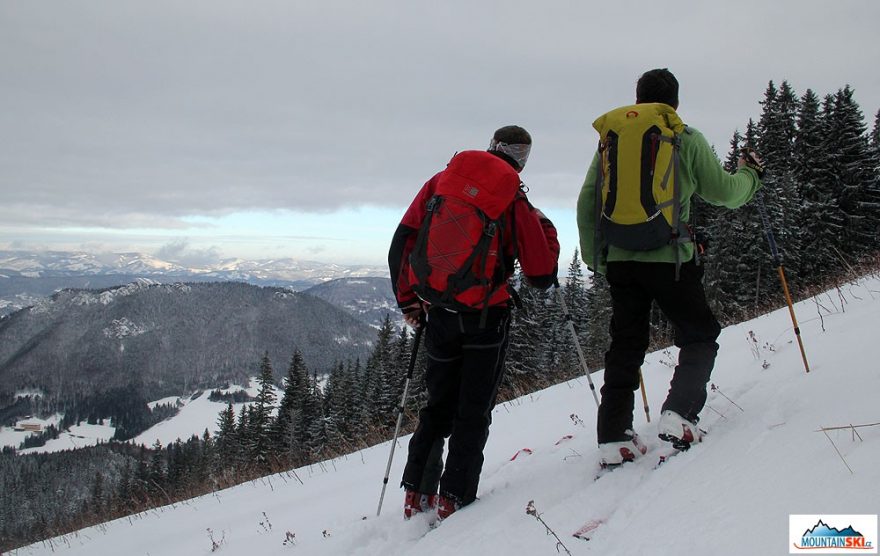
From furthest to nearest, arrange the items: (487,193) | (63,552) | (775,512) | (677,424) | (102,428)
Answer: (102,428) → (63,552) → (487,193) → (677,424) → (775,512)

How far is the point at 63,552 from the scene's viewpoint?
7746 millimetres

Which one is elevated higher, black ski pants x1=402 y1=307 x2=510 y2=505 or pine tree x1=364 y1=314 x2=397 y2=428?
black ski pants x1=402 y1=307 x2=510 y2=505

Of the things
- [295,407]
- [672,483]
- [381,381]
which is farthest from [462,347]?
[295,407]

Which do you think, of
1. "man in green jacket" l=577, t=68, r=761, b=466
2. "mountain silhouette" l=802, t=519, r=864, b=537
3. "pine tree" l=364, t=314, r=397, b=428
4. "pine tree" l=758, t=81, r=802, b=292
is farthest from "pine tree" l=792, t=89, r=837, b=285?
"mountain silhouette" l=802, t=519, r=864, b=537

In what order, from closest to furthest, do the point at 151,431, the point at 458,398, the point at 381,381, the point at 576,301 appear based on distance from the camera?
the point at 458,398
the point at 381,381
the point at 576,301
the point at 151,431

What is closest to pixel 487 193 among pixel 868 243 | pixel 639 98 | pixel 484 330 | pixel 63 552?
pixel 484 330

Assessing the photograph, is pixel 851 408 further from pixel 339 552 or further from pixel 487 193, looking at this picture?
pixel 339 552

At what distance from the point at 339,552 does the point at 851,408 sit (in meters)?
3.45

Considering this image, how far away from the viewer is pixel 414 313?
3.85 metres

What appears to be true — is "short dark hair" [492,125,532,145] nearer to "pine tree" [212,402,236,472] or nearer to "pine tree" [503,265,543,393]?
"pine tree" [503,265,543,393]

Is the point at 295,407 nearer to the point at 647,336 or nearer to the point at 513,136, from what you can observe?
the point at 513,136

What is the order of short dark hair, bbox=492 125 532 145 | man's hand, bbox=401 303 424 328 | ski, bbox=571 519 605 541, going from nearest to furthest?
ski, bbox=571 519 605 541 → short dark hair, bbox=492 125 532 145 → man's hand, bbox=401 303 424 328

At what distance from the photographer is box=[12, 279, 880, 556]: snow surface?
2.08 meters

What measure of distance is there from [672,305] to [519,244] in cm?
105
